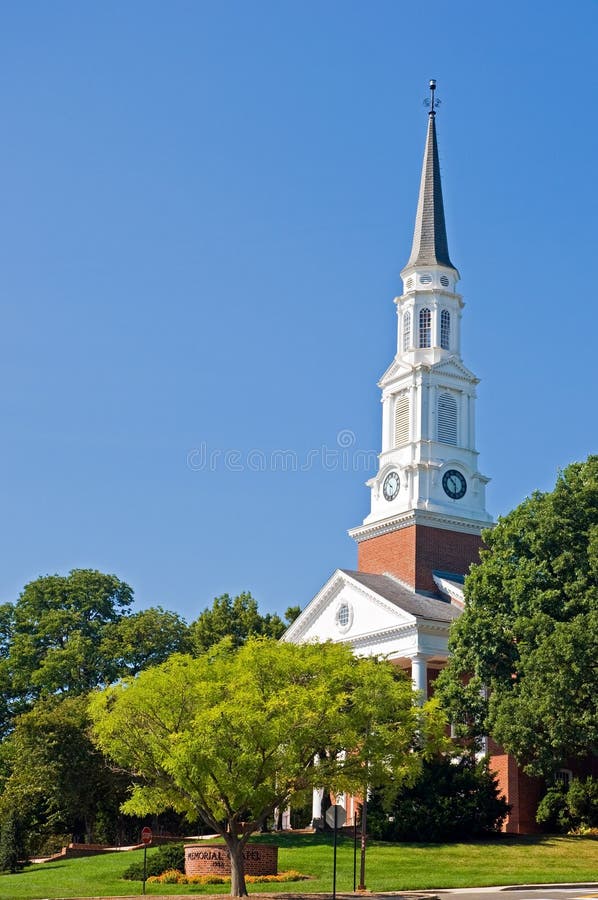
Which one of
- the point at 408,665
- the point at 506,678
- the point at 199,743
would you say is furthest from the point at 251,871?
the point at 408,665

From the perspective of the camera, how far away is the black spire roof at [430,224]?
2452 inches

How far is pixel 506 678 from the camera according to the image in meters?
Answer: 44.3

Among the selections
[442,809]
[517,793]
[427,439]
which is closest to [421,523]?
[427,439]

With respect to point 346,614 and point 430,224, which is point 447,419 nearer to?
point 430,224

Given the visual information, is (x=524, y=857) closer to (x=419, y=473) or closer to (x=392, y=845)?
(x=392, y=845)

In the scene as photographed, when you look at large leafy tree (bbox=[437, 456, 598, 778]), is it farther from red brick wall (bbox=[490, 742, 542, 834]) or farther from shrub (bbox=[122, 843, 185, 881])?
shrub (bbox=[122, 843, 185, 881])

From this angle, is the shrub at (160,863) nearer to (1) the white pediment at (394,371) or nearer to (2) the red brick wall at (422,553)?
(2) the red brick wall at (422,553)

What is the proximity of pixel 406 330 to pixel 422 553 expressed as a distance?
473 inches

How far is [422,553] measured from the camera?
5712 cm

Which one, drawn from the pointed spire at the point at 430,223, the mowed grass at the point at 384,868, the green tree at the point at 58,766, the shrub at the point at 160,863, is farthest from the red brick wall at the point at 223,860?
the pointed spire at the point at 430,223

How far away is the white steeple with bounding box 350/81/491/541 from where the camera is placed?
2303 inches

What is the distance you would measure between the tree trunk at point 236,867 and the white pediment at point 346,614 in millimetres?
21089

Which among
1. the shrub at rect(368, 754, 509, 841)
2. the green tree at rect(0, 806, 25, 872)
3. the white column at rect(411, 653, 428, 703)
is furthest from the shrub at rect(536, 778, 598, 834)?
the green tree at rect(0, 806, 25, 872)

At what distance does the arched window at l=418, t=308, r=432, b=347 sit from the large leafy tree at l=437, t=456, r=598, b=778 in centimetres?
1663
